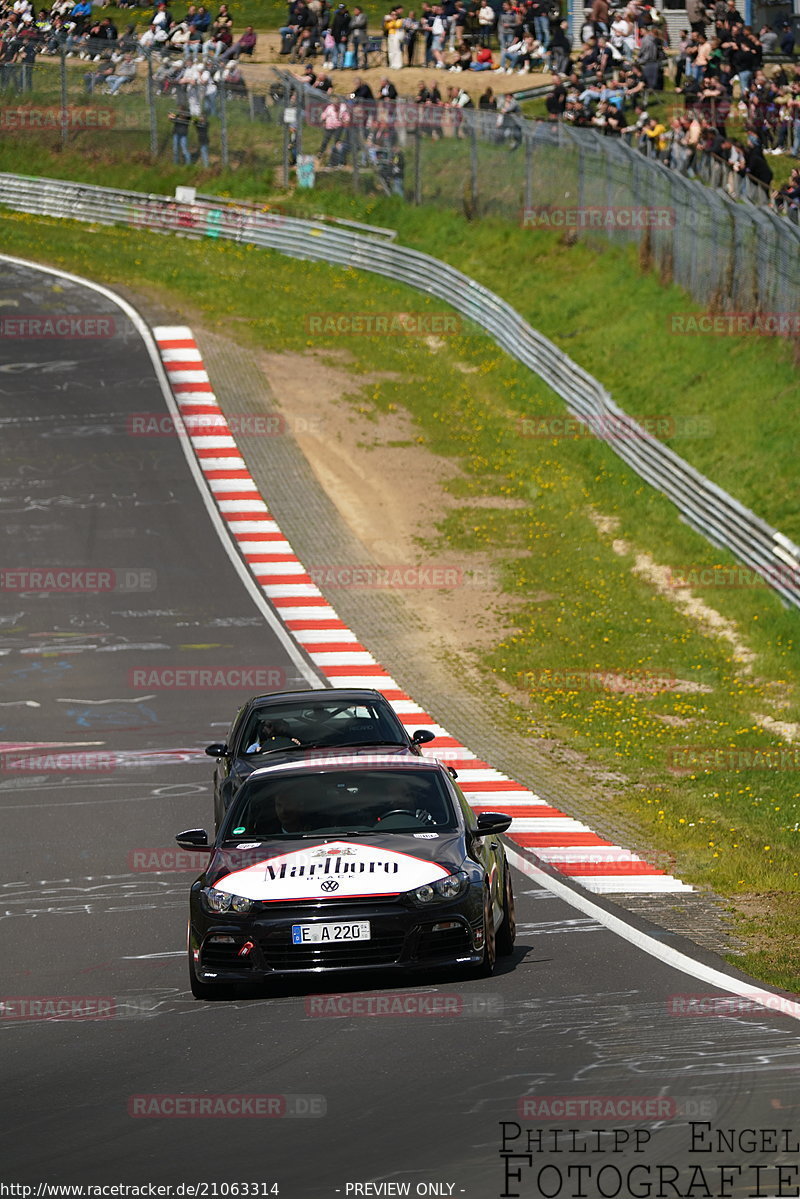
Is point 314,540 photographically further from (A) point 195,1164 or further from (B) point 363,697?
(A) point 195,1164

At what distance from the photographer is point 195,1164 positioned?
7.51 metres

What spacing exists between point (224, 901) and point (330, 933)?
669 mm

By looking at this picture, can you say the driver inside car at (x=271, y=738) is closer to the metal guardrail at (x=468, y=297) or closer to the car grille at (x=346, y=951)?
the car grille at (x=346, y=951)

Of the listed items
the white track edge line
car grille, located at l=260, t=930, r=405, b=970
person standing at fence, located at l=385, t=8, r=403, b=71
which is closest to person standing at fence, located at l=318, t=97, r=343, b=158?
person standing at fence, located at l=385, t=8, r=403, b=71

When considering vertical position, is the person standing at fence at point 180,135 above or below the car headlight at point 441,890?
above

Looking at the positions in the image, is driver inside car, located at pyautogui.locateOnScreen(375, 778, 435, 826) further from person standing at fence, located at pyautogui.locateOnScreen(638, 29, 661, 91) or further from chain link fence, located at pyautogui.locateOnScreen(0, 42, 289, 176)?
chain link fence, located at pyautogui.locateOnScreen(0, 42, 289, 176)

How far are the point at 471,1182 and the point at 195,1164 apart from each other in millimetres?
1186

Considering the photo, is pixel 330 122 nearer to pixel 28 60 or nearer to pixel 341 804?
pixel 28 60

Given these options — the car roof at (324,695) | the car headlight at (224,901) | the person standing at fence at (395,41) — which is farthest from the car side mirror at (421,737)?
the person standing at fence at (395,41)

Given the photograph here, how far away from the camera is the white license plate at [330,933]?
10188 millimetres

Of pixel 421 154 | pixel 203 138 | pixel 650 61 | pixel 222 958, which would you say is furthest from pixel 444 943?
pixel 203 138

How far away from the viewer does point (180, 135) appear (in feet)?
167

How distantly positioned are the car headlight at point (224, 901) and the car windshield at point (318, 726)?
12.5 ft

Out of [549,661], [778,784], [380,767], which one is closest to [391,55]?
[549,661]
